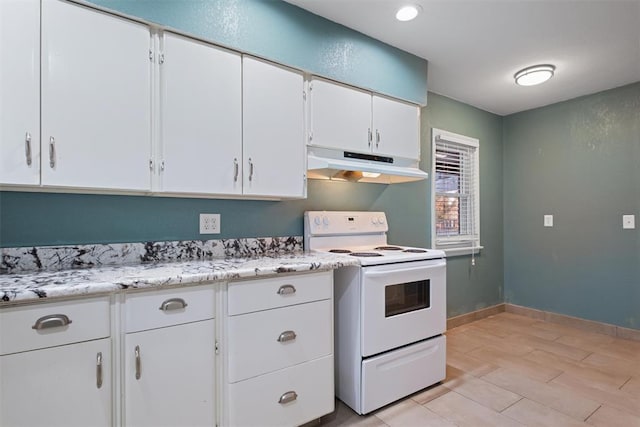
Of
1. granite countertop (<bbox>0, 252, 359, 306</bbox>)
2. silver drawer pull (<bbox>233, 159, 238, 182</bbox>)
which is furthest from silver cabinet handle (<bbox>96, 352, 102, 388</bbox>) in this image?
silver drawer pull (<bbox>233, 159, 238, 182</bbox>)

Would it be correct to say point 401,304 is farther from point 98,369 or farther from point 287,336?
point 98,369

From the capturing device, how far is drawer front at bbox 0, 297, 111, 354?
Answer: 110 centimetres

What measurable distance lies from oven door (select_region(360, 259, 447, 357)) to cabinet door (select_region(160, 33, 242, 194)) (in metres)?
0.99

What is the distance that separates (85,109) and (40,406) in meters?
1.17

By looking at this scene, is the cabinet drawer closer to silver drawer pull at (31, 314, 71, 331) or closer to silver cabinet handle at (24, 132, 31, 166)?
silver drawer pull at (31, 314, 71, 331)

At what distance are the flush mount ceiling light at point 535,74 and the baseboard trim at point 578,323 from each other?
245 centimetres

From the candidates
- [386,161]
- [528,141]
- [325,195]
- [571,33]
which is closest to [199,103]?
[325,195]

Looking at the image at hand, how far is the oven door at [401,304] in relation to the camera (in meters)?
1.94

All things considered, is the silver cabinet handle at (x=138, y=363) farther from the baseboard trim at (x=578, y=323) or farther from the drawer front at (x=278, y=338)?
the baseboard trim at (x=578, y=323)

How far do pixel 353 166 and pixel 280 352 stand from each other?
47.9 inches

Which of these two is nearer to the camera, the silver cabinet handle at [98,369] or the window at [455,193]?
the silver cabinet handle at [98,369]

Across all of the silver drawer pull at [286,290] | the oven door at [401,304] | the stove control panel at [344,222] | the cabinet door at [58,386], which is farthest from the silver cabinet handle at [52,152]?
the oven door at [401,304]

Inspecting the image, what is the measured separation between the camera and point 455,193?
365cm

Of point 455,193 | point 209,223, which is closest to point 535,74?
point 455,193
